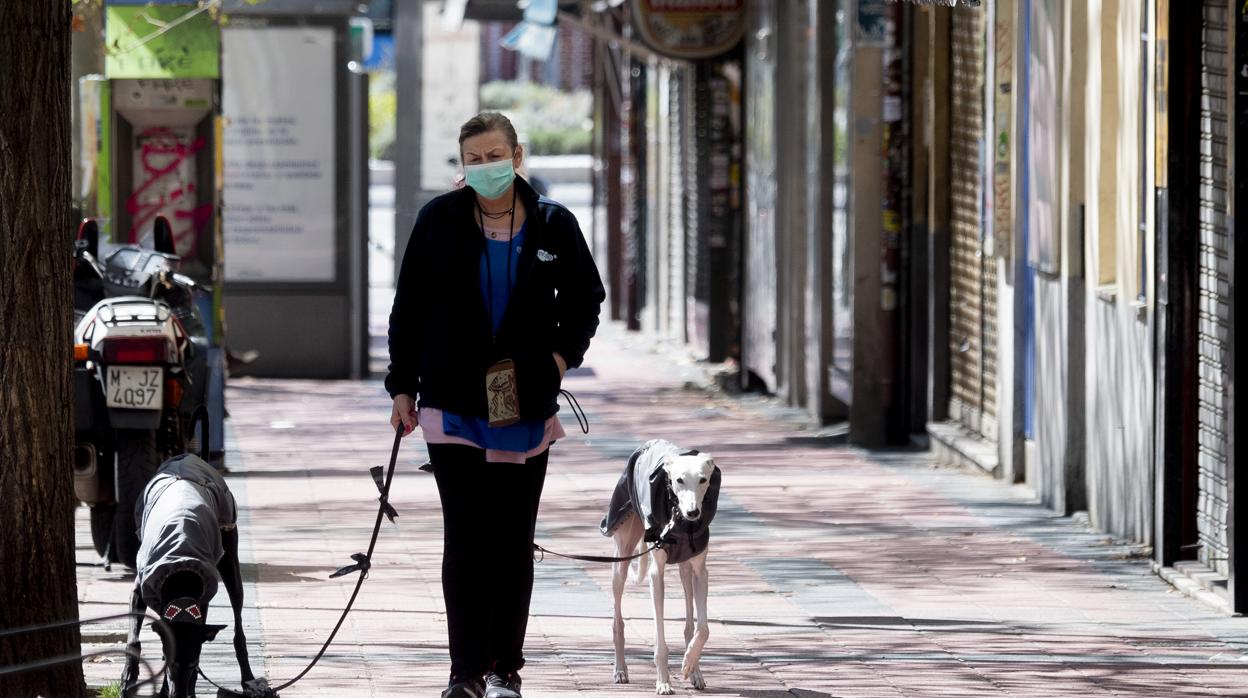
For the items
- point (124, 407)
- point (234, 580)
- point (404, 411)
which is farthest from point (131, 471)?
point (404, 411)

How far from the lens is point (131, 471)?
339 inches

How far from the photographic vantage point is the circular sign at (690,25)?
17594 mm

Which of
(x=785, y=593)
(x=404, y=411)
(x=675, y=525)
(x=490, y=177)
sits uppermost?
(x=490, y=177)

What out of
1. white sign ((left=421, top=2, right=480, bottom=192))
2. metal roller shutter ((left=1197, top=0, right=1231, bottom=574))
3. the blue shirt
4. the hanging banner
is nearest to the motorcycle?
the blue shirt

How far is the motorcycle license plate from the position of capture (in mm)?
8539

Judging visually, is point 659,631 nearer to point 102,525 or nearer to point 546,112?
point 102,525

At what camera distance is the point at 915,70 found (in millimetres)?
13672

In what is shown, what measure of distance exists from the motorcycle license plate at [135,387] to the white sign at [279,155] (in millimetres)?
9464

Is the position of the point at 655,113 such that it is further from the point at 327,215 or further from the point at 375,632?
the point at 375,632

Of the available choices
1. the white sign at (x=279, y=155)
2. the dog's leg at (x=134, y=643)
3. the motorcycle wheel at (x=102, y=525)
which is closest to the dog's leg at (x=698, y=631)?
the dog's leg at (x=134, y=643)

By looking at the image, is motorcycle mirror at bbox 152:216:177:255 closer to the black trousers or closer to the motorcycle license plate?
the motorcycle license plate

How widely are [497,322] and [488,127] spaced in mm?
538

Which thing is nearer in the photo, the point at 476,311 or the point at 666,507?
the point at 476,311

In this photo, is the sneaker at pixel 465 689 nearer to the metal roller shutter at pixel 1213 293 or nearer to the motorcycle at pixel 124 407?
the motorcycle at pixel 124 407
